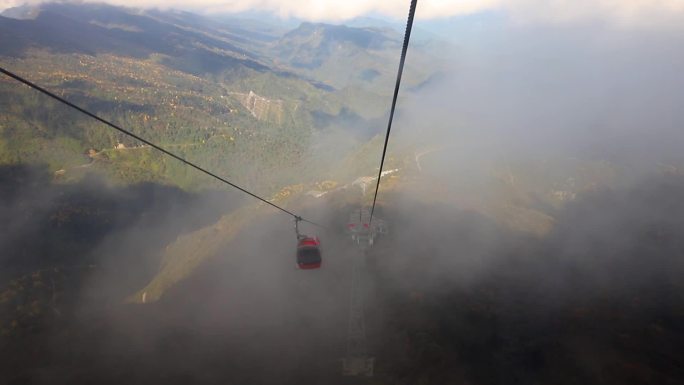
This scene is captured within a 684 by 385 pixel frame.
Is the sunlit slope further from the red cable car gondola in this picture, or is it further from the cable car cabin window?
the cable car cabin window

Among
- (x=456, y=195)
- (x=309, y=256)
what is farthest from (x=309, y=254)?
(x=456, y=195)

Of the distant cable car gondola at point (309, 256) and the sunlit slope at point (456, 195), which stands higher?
the distant cable car gondola at point (309, 256)

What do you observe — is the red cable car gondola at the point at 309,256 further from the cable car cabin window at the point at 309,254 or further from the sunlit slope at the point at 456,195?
the sunlit slope at the point at 456,195

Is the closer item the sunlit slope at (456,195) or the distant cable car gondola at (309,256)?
the distant cable car gondola at (309,256)

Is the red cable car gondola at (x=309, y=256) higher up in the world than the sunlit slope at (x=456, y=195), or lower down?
higher up

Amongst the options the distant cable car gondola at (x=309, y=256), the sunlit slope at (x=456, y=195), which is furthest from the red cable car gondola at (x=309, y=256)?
the sunlit slope at (x=456, y=195)

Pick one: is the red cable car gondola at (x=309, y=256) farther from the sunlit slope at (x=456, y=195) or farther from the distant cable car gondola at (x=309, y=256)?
the sunlit slope at (x=456, y=195)

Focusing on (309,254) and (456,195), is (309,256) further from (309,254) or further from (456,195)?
(456,195)

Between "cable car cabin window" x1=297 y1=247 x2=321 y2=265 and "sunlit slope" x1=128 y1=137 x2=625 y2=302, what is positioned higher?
"cable car cabin window" x1=297 y1=247 x2=321 y2=265

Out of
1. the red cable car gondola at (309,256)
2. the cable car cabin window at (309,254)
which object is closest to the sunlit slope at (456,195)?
the red cable car gondola at (309,256)

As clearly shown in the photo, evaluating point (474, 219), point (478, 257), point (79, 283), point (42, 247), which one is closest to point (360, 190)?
point (474, 219)

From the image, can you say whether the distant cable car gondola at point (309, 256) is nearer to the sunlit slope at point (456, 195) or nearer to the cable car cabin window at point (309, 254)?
the cable car cabin window at point (309, 254)

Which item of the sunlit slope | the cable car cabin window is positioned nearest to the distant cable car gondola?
the cable car cabin window
